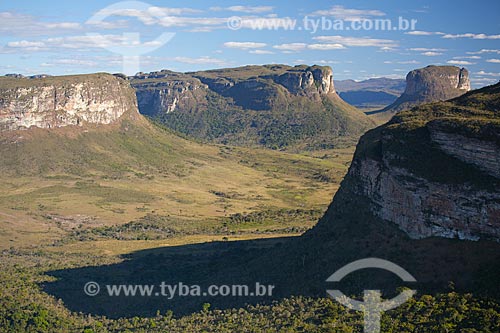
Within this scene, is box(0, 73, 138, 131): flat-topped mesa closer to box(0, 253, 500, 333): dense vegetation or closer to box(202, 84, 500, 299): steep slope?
box(0, 253, 500, 333): dense vegetation

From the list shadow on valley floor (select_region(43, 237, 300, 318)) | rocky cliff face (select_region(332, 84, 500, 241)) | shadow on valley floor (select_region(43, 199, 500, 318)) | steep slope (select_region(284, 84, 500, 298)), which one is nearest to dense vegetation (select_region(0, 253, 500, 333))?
shadow on valley floor (select_region(43, 199, 500, 318))

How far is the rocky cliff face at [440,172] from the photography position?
51.6m

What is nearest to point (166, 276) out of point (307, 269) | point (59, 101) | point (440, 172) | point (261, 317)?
point (307, 269)

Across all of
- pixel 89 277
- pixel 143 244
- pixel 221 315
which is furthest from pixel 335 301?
pixel 143 244

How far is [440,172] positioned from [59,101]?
134859 mm

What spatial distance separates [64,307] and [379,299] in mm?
38279

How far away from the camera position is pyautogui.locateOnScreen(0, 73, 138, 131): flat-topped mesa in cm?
16062

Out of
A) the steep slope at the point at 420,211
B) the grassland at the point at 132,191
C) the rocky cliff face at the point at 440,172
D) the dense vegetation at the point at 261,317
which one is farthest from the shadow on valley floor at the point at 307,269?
the grassland at the point at 132,191

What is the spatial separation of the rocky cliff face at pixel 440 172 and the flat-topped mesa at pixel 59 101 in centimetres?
11741

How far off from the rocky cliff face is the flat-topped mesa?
11741cm

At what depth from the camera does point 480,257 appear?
51.0 meters

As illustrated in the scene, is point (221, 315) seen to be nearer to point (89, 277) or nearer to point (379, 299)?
point (379, 299)

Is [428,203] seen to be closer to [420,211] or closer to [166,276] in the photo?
[420,211]

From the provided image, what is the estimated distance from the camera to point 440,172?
180 ft
